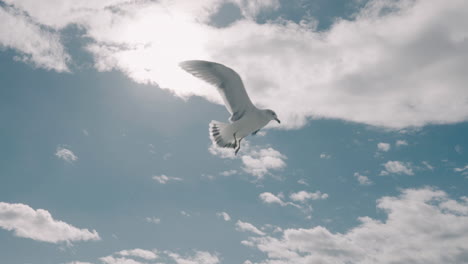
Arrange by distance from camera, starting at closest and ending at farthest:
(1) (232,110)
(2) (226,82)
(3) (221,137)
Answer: (2) (226,82) → (1) (232,110) → (3) (221,137)

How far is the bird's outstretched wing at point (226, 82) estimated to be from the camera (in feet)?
54.6

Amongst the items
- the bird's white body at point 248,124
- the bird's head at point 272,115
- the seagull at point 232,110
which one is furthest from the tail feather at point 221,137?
the bird's head at point 272,115

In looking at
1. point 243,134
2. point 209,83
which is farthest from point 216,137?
point 209,83

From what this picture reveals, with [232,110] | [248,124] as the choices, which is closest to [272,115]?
[248,124]

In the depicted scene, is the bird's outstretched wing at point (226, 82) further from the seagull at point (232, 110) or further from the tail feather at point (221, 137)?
the tail feather at point (221, 137)

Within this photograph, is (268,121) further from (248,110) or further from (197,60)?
(197,60)

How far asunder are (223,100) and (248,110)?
1054 millimetres

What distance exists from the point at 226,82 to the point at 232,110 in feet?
3.79

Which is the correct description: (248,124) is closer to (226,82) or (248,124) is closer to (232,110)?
(232,110)

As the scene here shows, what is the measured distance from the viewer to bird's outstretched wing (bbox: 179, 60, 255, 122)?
54.6ft

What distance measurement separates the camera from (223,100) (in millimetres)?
17703

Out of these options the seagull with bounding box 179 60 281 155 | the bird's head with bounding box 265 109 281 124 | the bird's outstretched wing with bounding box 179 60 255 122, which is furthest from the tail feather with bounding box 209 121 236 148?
the bird's head with bounding box 265 109 281 124

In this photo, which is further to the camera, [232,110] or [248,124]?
[232,110]

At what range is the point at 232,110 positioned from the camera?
1770cm
